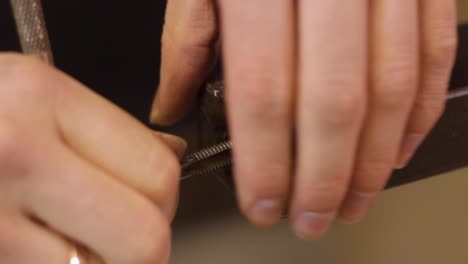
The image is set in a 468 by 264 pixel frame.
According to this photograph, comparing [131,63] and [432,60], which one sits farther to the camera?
[131,63]

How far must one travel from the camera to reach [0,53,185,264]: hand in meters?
0.16

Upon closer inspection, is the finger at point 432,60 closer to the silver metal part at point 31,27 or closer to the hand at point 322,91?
the hand at point 322,91

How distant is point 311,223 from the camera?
21 centimetres

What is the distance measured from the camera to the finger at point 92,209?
164 millimetres

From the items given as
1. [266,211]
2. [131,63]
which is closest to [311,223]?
[266,211]

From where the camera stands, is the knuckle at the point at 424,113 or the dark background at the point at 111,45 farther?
the dark background at the point at 111,45

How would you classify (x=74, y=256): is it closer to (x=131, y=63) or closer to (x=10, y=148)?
(x=10, y=148)

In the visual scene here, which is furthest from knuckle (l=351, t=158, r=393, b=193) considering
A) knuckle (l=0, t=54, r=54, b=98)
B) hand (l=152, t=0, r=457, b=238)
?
knuckle (l=0, t=54, r=54, b=98)

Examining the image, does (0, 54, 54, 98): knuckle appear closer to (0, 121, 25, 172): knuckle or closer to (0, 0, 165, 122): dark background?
(0, 121, 25, 172): knuckle

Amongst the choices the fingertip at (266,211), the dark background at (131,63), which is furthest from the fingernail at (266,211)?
the dark background at (131,63)

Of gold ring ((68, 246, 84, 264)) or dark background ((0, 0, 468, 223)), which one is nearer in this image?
gold ring ((68, 246, 84, 264))

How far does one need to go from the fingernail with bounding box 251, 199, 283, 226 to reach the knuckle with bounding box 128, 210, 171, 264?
34 millimetres

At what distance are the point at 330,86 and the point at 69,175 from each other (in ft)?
0.26

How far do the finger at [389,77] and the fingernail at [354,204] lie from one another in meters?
0.01
